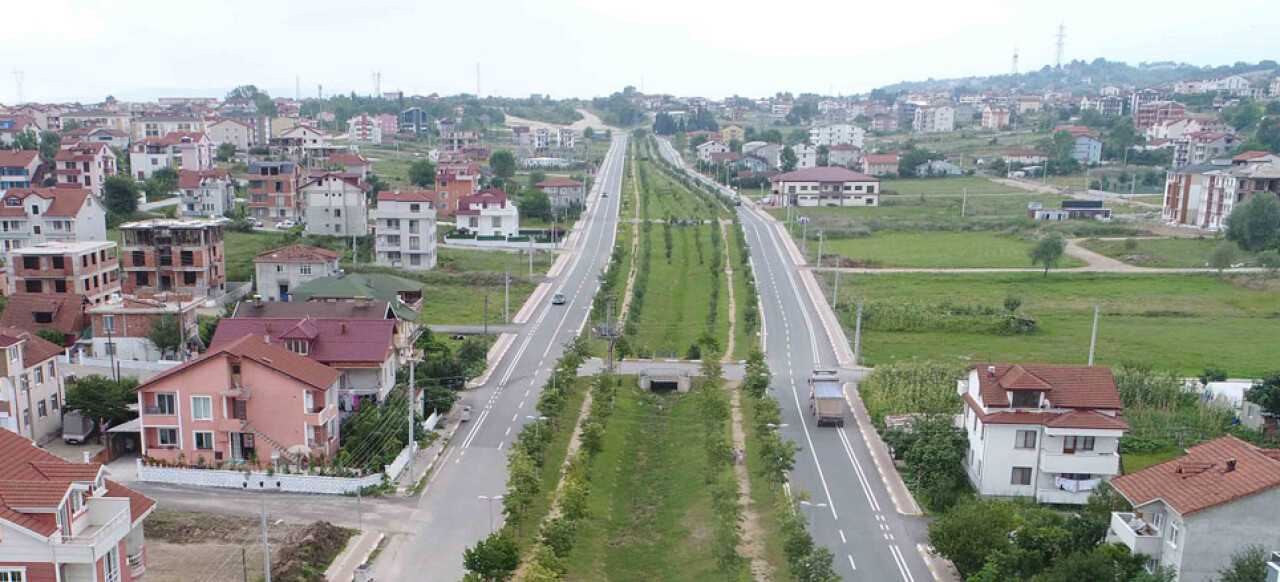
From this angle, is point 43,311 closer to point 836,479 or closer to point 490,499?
point 490,499

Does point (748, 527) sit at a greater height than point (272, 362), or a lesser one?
lesser

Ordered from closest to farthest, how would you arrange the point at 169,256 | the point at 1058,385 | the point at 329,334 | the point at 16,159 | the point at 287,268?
the point at 1058,385
the point at 329,334
the point at 169,256
the point at 287,268
the point at 16,159

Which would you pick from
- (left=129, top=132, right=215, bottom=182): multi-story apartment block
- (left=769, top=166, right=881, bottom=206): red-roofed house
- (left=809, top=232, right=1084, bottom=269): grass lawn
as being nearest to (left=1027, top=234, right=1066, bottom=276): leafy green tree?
(left=809, top=232, right=1084, bottom=269): grass lawn

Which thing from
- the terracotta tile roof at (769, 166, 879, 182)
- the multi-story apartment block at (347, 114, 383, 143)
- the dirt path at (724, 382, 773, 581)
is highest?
the multi-story apartment block at (347, 114, 383, 143)

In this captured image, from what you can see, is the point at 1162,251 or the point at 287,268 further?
the point at 1162,251

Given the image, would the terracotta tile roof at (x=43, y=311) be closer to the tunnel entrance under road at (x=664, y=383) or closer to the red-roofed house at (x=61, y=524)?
the tunnel entrance under road at (x=664, y=383)

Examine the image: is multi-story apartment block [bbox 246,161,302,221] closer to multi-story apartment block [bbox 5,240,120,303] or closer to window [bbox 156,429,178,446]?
multi-story apartment block [bbox 5,240,120,303]

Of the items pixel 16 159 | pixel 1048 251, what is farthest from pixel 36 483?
pixel 16 159

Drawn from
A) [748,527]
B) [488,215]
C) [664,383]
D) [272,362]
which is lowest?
[748,527]

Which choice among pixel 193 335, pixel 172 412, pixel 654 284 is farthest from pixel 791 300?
pixel 172 412
